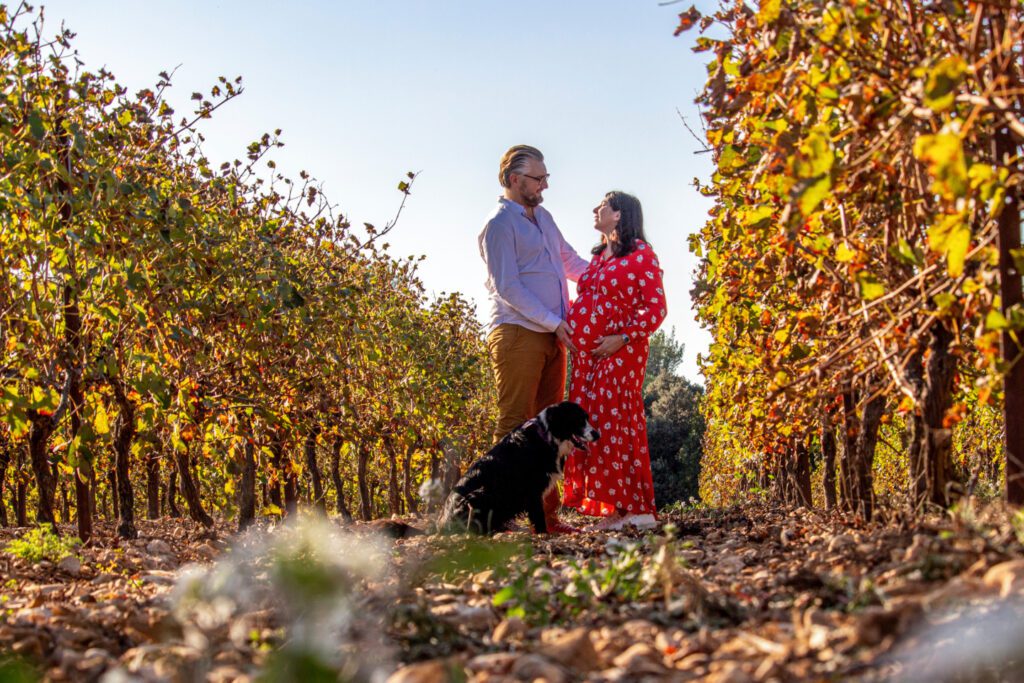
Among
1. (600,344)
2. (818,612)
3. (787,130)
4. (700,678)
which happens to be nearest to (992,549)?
(818,612)

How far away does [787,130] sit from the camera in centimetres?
362

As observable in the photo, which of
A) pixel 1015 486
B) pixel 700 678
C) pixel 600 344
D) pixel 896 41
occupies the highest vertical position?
pixel 896 41

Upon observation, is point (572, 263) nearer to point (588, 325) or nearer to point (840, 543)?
point (588, 325)

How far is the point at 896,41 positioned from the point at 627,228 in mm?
3549

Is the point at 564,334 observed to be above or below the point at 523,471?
above

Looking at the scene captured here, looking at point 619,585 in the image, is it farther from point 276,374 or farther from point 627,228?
point 276,374

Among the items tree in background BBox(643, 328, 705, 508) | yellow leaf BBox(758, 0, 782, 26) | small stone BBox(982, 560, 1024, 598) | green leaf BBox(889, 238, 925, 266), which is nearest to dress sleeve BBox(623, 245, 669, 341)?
green leaf BBox(889, 238, 925, 266)

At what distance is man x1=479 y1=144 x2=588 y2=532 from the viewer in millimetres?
7062

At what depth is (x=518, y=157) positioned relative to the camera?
23.9ft

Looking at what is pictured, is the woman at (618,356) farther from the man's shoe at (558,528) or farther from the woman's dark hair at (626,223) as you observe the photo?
the man's shoe at (558,528)

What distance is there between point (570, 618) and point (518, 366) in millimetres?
3868

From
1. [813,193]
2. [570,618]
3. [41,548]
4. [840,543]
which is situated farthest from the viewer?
[41,548]

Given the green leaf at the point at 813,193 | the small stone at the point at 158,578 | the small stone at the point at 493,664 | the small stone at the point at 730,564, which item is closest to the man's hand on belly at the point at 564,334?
the small stone at the point at 730,564

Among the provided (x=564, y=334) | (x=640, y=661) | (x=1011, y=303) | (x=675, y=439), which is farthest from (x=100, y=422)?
(x=675, y=439)
